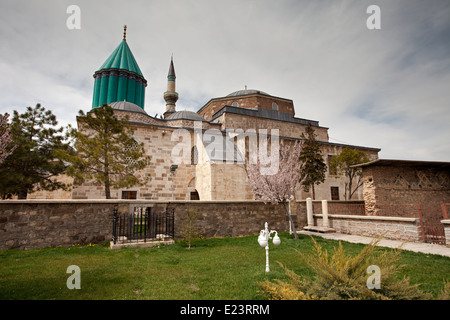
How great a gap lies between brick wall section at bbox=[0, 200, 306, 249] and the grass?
0.58 m

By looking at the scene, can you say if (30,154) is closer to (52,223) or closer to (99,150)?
(99,150)

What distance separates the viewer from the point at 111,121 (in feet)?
42.1

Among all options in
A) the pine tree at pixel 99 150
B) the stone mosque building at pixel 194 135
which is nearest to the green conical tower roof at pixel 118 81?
the stone mosque building at pixel 194 135

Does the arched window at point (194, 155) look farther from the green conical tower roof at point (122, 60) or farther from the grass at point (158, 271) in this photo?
the green conical tower roof at point (122, 60)

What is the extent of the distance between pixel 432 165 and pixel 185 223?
520 inches

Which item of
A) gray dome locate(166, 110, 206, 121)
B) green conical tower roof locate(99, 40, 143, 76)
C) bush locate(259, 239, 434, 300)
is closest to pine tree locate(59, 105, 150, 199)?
gray dome locate(166, 110, 206, 121)

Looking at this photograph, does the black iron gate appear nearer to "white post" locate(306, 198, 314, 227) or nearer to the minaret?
"white post" locate(306, 198, 314, 227)

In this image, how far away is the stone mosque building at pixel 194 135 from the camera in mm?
15602

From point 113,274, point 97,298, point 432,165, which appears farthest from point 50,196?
point 432,165

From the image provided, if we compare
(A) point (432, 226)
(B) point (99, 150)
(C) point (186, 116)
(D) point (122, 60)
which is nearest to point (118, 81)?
(D) point (122, 60)

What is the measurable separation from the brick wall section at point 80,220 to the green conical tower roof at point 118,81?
23563 millimetres

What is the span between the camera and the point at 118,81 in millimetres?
30297
